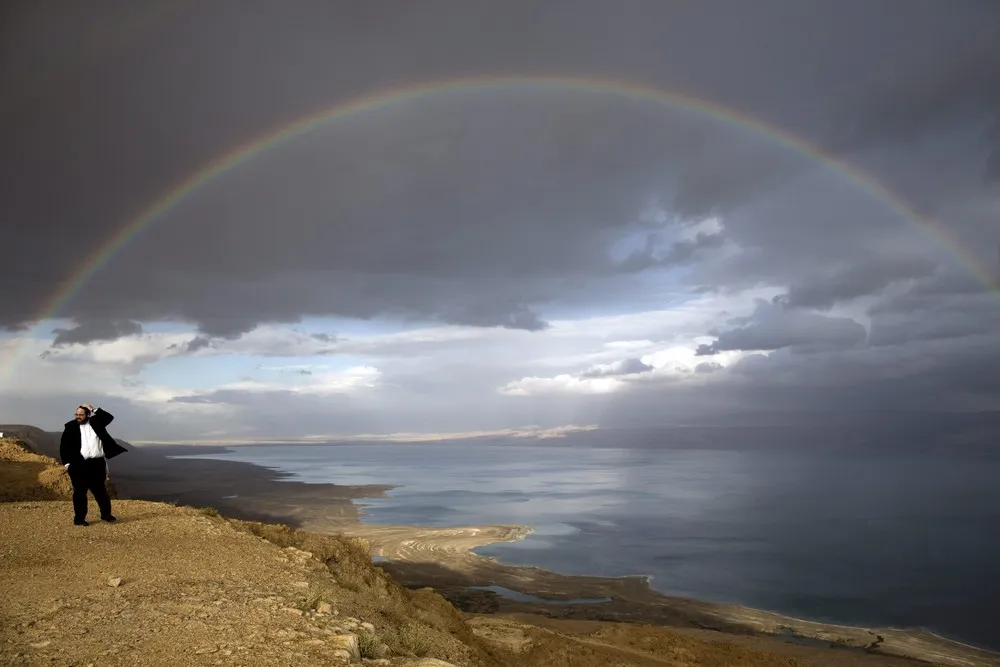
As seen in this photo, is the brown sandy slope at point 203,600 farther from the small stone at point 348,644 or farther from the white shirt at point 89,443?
the white shirt at point 89,443

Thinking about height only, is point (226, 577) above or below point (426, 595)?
above

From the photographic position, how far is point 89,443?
12.2 m

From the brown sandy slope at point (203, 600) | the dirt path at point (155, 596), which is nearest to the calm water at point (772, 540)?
the brown sandy slope at point (203, 600)

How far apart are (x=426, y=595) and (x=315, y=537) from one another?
3.66 m

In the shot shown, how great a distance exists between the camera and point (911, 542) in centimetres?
7244

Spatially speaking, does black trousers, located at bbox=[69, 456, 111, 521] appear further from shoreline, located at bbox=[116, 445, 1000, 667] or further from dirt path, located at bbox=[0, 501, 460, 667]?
shoreline, located at bbox=[116, 445, 1000, 667]

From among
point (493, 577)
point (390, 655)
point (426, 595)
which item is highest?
point (390, 655)

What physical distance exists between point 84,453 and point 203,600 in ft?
18.5

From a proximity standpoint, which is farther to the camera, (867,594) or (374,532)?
(374,532)

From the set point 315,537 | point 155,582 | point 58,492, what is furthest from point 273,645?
point 58,492

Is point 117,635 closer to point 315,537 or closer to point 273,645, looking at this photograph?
point 273,645

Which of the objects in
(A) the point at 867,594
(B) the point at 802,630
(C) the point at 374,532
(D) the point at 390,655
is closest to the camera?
(D) the point at 390,655

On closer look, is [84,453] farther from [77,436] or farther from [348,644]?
[348,644]

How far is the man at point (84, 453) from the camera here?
12.0m
